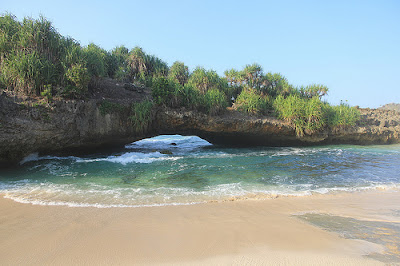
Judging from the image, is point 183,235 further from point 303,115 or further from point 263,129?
point 303,115

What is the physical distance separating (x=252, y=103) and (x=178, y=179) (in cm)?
863

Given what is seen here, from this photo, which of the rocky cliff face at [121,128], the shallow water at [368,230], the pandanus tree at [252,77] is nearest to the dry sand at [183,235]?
the shallow water at [368,230]

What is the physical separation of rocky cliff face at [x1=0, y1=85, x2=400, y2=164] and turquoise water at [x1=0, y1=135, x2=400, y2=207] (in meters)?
1.01

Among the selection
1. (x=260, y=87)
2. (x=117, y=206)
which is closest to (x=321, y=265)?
(x=117, y=206)

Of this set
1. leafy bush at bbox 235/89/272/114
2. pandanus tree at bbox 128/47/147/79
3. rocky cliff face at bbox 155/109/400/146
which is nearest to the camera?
rocky cliff face at bbox 155/109/400/146

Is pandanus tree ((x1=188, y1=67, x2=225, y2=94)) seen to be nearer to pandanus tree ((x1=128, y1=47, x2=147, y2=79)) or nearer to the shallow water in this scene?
pandanus tree ((x1=128, y1=47, x2=147, y2=79))

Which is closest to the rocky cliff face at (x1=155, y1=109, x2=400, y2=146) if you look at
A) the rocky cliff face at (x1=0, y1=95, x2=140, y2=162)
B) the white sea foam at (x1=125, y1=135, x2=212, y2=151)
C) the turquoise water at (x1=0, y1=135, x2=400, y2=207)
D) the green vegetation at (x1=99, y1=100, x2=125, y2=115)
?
the white sea foam at (x1=125, y1=135, x2=212, y2=151)

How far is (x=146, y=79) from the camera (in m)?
15.3

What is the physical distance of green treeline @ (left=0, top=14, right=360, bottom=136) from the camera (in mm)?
8797


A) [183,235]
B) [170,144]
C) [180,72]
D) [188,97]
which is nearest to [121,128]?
[188,97]

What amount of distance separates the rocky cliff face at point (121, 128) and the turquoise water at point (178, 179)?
1.01 metres

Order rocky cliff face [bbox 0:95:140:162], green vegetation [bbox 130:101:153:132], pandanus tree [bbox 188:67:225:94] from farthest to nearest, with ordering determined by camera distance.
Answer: pandanus tree [bbox 188:67:225:94]
green vegetation [bbox 130:101:153:132]
rocky cliff face [bbox 0:95:140:162]

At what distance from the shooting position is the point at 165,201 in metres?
4.70

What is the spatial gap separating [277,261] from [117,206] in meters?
3.16
